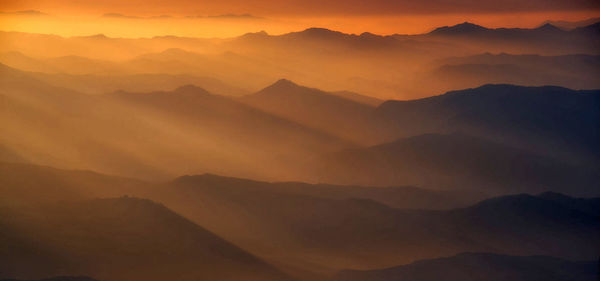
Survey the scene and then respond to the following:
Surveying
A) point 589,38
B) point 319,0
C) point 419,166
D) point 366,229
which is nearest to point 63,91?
point 319,0

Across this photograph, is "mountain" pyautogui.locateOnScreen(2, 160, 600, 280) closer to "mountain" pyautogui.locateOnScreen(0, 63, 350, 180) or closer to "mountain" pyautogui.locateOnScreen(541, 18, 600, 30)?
"mountain" pyautogui.locateOnScreen(0, 63, 350, 180)

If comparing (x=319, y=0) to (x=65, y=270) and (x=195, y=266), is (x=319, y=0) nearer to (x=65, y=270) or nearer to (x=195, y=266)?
(x=195, y=266)

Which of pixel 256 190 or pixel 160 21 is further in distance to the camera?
pixel 160 21

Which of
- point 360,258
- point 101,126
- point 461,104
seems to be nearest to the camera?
point 360,258

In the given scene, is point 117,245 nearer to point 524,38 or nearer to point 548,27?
point 524,38

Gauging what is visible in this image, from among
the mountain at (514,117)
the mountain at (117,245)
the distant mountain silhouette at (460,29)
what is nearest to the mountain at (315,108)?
the mountain at (514,117)
